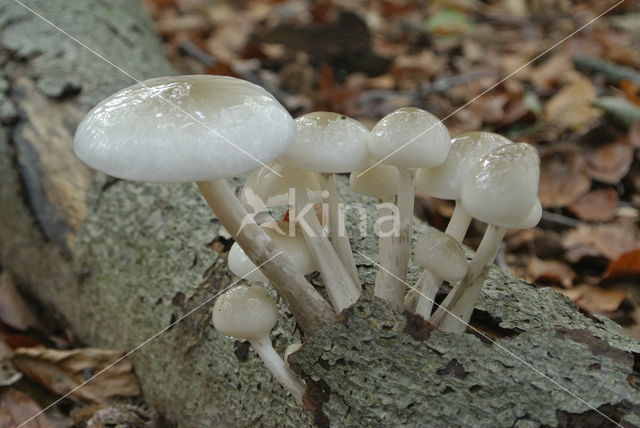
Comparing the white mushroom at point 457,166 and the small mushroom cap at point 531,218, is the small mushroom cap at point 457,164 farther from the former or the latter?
the small mushroom cap at point 531,218

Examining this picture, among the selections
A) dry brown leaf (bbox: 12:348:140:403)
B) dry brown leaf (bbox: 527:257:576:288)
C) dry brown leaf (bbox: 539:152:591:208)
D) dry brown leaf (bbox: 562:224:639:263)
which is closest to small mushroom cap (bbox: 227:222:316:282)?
dry brown leaf (bbox: 12:348:140:403)

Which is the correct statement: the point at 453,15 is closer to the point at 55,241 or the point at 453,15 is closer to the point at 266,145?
the point at 55,241

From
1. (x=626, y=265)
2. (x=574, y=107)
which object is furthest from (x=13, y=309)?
(x=574, y=107)

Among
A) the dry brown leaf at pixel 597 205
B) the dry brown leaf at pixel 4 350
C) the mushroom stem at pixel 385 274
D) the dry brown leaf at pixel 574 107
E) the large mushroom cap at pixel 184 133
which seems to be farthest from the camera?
the dry brown leaf at pixel 574 107

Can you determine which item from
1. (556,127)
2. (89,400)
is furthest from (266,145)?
(556,127)

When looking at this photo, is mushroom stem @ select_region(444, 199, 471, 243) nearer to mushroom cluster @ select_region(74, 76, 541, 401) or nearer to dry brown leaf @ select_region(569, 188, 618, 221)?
mushroom cluster @ select_region(74, 76, 541, 401)

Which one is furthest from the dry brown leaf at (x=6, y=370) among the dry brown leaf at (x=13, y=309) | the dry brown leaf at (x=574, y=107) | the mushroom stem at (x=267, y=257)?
the dry brown leaf at (x=574, y=107)
